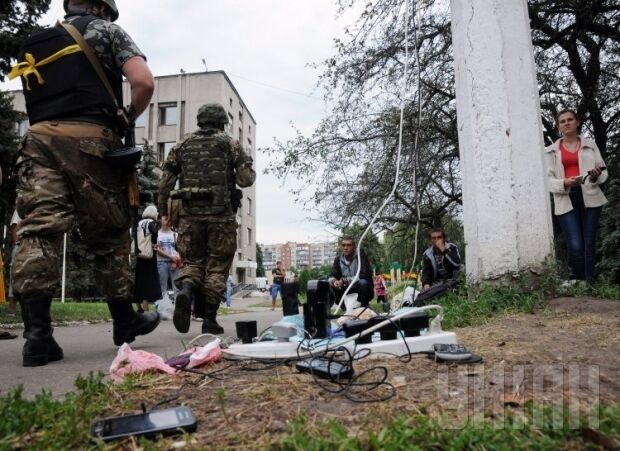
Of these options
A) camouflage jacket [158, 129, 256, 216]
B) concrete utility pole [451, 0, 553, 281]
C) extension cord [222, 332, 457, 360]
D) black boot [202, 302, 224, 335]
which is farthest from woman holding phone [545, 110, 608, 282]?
black boot [202, 302, 224, 335]

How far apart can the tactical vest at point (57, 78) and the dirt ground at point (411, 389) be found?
187 cm

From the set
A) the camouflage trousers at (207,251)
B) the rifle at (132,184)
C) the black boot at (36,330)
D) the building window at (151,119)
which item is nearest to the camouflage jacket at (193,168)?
the camouflage trousers at (207,251)

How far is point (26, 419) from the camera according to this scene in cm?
142

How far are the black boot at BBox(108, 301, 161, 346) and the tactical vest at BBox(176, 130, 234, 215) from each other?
4.39 feet

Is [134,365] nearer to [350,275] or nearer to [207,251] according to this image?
[207,251]

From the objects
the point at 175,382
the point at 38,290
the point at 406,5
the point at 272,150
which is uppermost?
the point at 406,5

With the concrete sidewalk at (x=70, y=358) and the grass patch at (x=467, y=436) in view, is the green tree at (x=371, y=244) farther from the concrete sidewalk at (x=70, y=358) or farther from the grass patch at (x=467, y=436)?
the grass patch at (x=467, y=436)

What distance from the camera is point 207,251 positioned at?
4477 mm

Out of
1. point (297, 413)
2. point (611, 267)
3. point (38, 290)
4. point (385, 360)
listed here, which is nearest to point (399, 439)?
point (297, 413)

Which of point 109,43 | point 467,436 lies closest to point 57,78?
point 109,43

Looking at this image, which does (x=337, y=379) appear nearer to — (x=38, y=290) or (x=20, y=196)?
(x=38, y=290)

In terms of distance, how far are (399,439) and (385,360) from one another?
3.32 feet

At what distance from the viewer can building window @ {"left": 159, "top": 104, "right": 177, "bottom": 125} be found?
3659cm

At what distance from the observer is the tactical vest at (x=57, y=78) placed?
2912 millimetres
